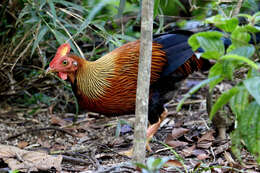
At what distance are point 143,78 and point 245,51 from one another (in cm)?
57

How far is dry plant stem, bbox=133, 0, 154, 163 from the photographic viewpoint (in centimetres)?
189

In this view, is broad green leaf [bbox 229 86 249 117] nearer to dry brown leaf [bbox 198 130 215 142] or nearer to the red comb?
dry brown leaf [bbox 198 130 215 142]

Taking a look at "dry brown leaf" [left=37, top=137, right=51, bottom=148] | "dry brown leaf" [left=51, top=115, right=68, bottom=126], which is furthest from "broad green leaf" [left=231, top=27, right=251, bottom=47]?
"dry brown leaf" [left=51, top=115, right=68, bottom=126]

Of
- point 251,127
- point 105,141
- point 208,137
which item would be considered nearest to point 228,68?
point 251,127

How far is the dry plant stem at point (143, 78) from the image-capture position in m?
1.89

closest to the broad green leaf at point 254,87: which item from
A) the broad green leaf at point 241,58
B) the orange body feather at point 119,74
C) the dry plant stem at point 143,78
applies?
the broad green leaf at point 241,58

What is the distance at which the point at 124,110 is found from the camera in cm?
344

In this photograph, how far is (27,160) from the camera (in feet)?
8.42

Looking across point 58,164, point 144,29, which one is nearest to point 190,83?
point 58,164

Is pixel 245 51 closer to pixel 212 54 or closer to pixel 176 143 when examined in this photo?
pixel 212 54

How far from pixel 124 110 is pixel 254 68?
2.01m

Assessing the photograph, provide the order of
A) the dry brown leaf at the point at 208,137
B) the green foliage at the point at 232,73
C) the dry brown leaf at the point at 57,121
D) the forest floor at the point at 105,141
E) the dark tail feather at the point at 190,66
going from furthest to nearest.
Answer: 1. the dry brown leaf at the point at 57,121
2. the dark tail feather at the point at 190,66
3. the dry brown leaf at the point at 208,137
4. the forest floor at the point at 105,141
5. the green foliage at the point at 232,73

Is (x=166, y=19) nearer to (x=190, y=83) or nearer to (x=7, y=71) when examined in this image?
(x=190, y=83)

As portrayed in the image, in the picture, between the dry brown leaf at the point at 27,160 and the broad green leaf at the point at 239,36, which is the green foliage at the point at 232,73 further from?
the dry brown leaf at the point at 27,160
